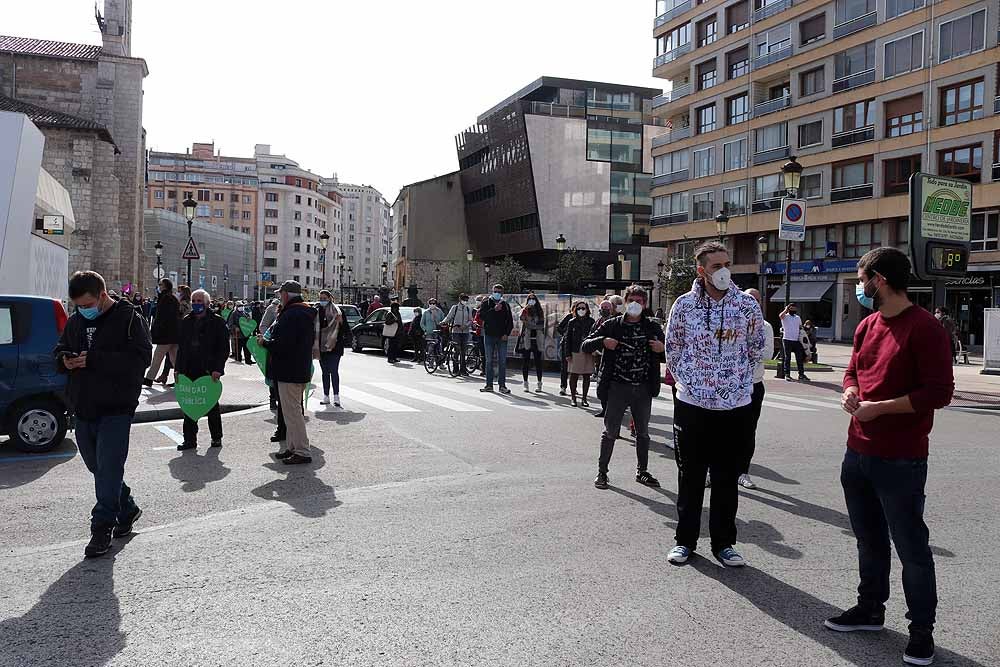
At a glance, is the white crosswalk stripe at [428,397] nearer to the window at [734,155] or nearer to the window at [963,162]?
the window at [963,162]

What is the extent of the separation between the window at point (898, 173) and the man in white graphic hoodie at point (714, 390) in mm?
36482

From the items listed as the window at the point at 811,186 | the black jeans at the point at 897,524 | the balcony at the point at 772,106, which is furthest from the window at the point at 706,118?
the black jeans at the point at 897,524

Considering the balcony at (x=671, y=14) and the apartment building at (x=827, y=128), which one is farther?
the balcony at (x=671, y=14)

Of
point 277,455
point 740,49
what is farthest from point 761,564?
point 740,49

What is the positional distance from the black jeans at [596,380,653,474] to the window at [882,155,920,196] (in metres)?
34.7

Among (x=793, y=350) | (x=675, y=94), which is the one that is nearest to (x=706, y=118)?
(x=675, y=94)

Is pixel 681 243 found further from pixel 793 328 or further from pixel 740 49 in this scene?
pixel 793 328

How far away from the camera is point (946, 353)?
139 inches

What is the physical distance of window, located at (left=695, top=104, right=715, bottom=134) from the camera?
49.4 m

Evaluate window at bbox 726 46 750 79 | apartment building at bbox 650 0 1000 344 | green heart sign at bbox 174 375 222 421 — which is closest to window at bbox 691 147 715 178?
apartment building at bbox 650 0 1000 344

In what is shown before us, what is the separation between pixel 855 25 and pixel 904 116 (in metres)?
5.57

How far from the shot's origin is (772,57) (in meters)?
44.4

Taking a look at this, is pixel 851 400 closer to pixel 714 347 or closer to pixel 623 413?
pixel 714 347

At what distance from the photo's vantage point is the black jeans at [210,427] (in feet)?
29.2
